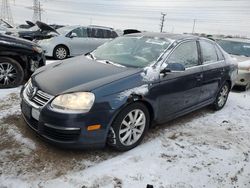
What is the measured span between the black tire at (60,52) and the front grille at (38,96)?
24.3 ft

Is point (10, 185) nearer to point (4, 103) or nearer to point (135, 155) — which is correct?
point (135, 155)

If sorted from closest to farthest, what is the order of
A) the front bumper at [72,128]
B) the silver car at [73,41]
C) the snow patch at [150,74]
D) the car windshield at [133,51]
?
the front bumper at [72,128], the snow patch at [150,74], the car windshield at [133,51], the silver car at [73,41]

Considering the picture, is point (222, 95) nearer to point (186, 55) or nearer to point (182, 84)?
point (186, 55)

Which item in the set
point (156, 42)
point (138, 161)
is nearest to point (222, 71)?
point (156, 42)

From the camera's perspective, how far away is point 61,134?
127 inches

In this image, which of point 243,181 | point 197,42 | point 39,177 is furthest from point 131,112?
point 197,42

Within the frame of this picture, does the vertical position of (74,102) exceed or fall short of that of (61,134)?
it exceeds it

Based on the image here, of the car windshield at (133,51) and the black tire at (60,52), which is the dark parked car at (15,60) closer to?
the car windshield at (133,51)

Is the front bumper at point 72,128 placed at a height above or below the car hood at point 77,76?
below

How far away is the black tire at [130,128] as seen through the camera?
135 inches

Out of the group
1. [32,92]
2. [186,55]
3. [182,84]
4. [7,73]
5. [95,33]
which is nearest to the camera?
[32,92]

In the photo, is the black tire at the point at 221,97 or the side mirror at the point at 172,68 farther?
the black tire at the point at 221,97

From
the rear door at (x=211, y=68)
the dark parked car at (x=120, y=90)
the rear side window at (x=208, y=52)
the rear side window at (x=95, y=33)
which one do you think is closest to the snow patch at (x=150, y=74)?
the dark parked car at (x=120, y=90)

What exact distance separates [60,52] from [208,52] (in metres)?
7.12
